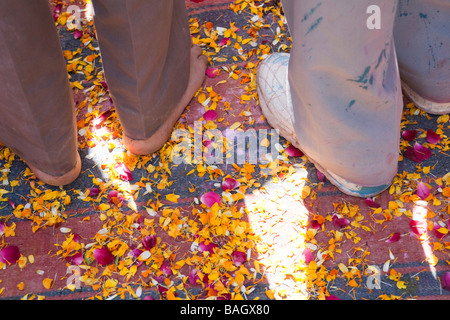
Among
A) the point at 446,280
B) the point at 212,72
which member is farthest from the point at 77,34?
the point at 446,280

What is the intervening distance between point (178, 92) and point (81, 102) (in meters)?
0.37

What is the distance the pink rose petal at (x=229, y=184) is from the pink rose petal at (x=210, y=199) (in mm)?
39

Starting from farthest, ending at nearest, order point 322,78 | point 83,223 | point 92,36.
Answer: point 92,36, point 83,223, point 322,78

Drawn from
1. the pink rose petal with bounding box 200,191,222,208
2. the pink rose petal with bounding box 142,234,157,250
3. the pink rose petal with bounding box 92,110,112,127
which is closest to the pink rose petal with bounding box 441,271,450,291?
the pink rose petal with bounding box 200,191,222,208

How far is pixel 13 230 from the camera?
133 centimetres

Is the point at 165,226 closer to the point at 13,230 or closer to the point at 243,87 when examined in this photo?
the point at 13,230

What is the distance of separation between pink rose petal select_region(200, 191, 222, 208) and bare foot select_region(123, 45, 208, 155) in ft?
0.77

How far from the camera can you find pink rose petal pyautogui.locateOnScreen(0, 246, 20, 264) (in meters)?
1.27

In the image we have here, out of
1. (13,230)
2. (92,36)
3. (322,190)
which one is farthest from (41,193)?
(322,190)

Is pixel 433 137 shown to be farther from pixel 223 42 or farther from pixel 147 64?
pixel 147 64

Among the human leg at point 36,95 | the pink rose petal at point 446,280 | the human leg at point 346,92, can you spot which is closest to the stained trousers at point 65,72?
the human leg at point 36,95

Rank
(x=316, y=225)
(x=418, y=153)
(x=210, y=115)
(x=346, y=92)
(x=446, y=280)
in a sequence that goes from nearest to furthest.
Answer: (x=346, y=92)
(x=446, y=280)
(x=316, y=225)
(x=418, y=153)
(x=210, y=115)

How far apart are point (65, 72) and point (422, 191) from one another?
1071mm

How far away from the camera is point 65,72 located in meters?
1.23
